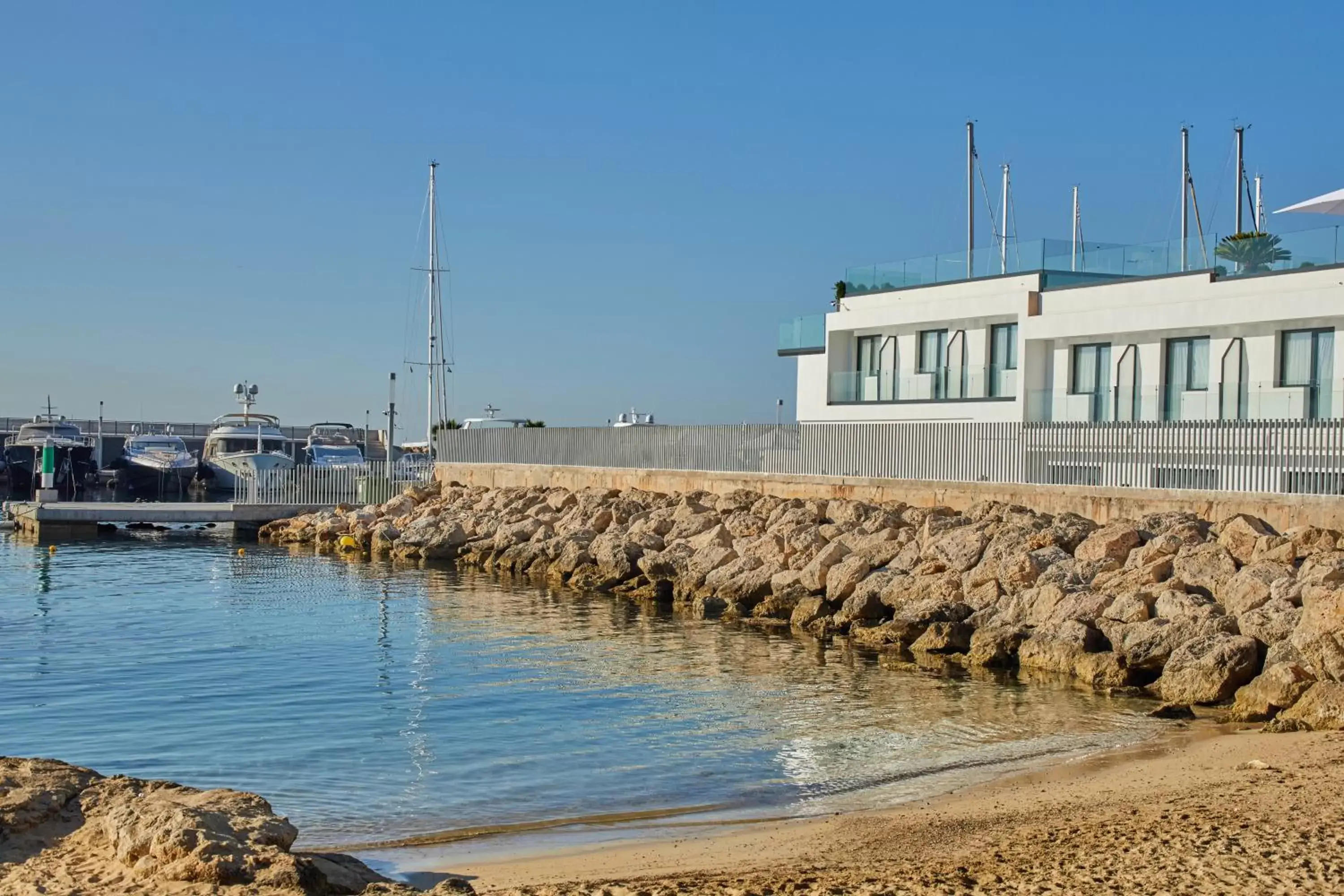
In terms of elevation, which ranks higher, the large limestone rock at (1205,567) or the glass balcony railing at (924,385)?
the glass balcony railing at (924,385)

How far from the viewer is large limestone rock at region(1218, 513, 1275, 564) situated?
2144 cm

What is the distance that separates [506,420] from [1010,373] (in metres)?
38.8

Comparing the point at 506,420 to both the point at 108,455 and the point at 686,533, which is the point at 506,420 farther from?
the point at 686,533

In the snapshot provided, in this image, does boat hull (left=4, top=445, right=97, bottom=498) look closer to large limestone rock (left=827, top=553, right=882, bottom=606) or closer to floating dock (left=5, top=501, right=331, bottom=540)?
floating dock (left=5, top=501, right=331, bottom=540)

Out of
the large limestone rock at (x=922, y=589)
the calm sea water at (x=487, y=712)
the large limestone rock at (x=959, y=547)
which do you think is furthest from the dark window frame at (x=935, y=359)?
the large limestone rock at (x=922, y=589)

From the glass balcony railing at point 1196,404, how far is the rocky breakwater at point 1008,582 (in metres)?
A: 5.03

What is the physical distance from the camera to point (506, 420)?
71500 millimetres

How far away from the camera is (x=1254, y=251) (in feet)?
101

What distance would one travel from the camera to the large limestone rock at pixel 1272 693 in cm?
1620

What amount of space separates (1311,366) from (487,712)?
20782mm

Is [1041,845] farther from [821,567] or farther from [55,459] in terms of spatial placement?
[55,459]

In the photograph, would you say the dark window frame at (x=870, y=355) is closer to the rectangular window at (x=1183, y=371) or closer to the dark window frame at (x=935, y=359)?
the dark window frame at (x=935, y=359)

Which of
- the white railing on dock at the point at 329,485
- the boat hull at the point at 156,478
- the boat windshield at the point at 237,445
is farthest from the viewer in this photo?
the boat windshield at the point at 237,445

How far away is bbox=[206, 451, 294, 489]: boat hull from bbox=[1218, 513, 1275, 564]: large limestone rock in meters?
44.8
